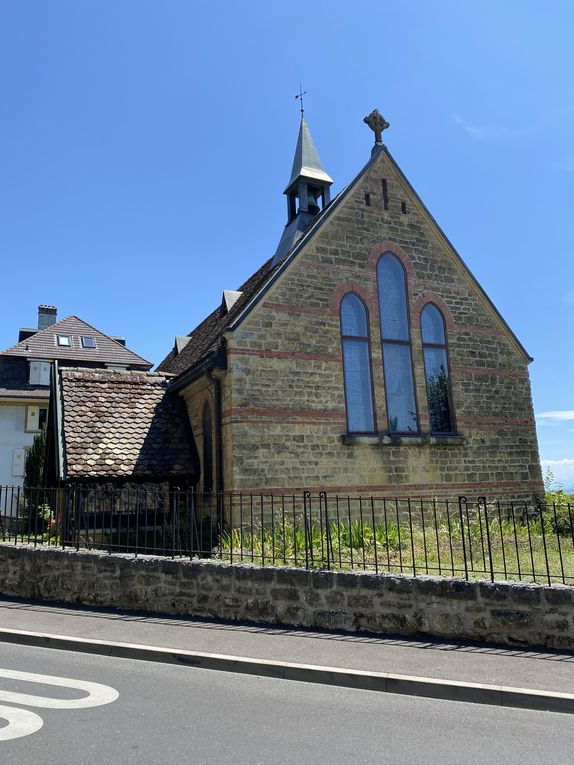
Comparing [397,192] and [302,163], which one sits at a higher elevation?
[302,163]

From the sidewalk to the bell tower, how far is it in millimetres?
12787

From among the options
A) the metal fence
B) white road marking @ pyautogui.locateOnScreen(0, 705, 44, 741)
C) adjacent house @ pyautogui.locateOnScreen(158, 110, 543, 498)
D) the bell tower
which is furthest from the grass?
the bell tower

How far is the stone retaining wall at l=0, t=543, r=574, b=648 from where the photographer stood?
6980mm

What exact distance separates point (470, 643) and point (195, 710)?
142 inches

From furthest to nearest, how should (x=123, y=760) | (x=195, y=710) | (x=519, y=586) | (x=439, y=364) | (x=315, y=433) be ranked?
1. (x=439, y=364)
2. (x=315, y=433)
3. (x=519, y=586)
4. (x=195, y=710)
5. (x=123, y=760)

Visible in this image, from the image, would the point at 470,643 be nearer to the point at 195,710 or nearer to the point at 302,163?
the point at 195,710

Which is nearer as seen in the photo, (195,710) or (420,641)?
(195,710)

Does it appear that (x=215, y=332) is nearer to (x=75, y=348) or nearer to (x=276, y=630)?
(x=276, y=630)

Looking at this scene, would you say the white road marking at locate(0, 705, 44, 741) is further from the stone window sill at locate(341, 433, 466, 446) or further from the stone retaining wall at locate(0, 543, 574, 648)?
the stone window sill at locate(341, 433, 466, 446)

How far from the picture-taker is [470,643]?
7.11m

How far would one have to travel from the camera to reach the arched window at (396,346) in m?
14.6

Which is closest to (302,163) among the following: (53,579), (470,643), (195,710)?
(53,579)

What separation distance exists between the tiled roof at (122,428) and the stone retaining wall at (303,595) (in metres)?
2.83

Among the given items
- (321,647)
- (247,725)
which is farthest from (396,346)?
(247,725)
